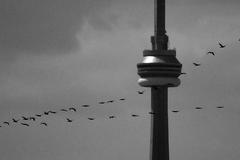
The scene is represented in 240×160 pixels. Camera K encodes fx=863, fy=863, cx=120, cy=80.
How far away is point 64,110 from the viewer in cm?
14125

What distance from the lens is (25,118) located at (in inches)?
6127

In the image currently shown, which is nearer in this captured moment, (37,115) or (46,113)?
(46,113)

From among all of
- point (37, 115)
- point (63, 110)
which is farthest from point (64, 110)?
point (37, 115)

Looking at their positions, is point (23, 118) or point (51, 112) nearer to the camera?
point (51, 112)

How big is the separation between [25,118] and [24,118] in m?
1.29

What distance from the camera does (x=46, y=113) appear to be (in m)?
142

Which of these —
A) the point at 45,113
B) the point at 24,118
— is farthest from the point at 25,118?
the point at 45,113

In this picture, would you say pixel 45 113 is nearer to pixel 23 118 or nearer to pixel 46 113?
pixel 46 113

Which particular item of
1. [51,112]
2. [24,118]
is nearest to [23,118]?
[24,118]

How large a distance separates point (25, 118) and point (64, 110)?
1655 centimetres

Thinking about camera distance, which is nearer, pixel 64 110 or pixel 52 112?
pixel 64 110

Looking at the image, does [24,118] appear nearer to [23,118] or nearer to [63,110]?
[23,118]

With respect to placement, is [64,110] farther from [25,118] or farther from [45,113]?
[25,118]

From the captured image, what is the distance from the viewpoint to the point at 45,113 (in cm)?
14175
